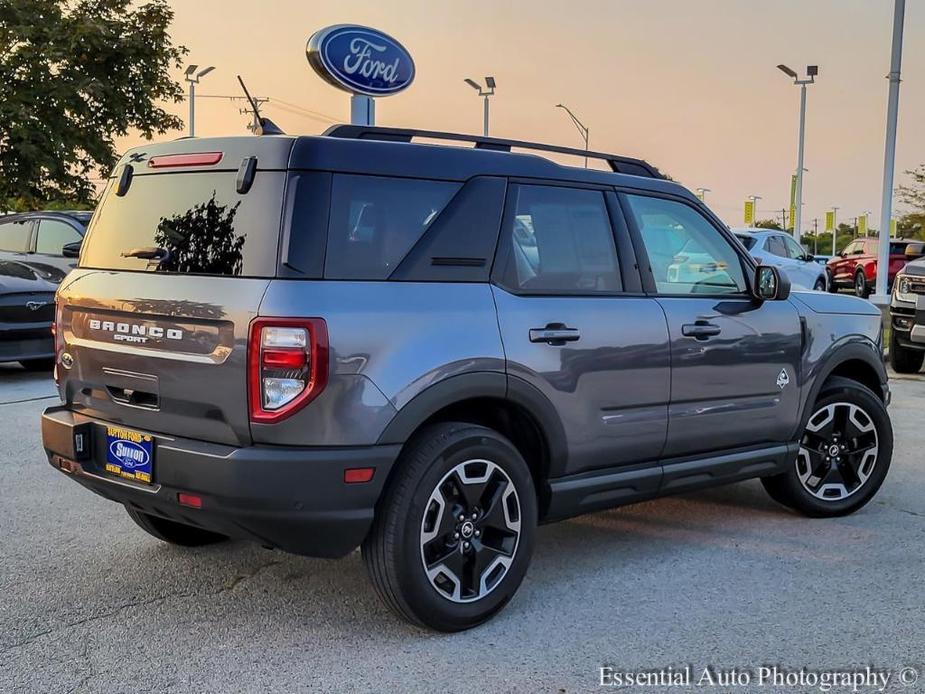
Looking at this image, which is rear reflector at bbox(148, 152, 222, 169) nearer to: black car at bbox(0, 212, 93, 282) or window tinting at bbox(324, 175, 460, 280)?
window tinting at bbox(324, 175, 460, 280)

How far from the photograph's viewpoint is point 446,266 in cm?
383

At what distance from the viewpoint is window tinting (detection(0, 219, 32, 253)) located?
1216 centimetres

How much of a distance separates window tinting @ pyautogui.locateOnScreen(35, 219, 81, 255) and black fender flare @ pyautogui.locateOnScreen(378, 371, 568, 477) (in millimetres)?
9247

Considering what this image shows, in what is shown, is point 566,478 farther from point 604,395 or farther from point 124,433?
point 124,433

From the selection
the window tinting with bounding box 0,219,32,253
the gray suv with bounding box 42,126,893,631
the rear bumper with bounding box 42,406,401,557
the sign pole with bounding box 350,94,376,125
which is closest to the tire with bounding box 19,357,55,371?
the window tinting with bounding box 0,219,32,253

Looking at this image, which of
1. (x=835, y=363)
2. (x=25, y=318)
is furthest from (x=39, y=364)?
(x=835, y=363)

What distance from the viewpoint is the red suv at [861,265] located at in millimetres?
26922

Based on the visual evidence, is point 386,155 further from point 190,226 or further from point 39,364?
point 39,364

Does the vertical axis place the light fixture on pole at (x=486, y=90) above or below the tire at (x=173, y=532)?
above

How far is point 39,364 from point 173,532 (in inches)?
264

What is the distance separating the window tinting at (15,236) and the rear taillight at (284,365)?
32.8 ft

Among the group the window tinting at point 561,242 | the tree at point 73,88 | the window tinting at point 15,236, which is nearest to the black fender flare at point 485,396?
the window tinting at point 561,242

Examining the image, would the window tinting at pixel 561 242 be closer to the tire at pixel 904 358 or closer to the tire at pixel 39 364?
the tire at pixel 39 364

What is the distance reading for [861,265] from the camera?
27.0 meters
